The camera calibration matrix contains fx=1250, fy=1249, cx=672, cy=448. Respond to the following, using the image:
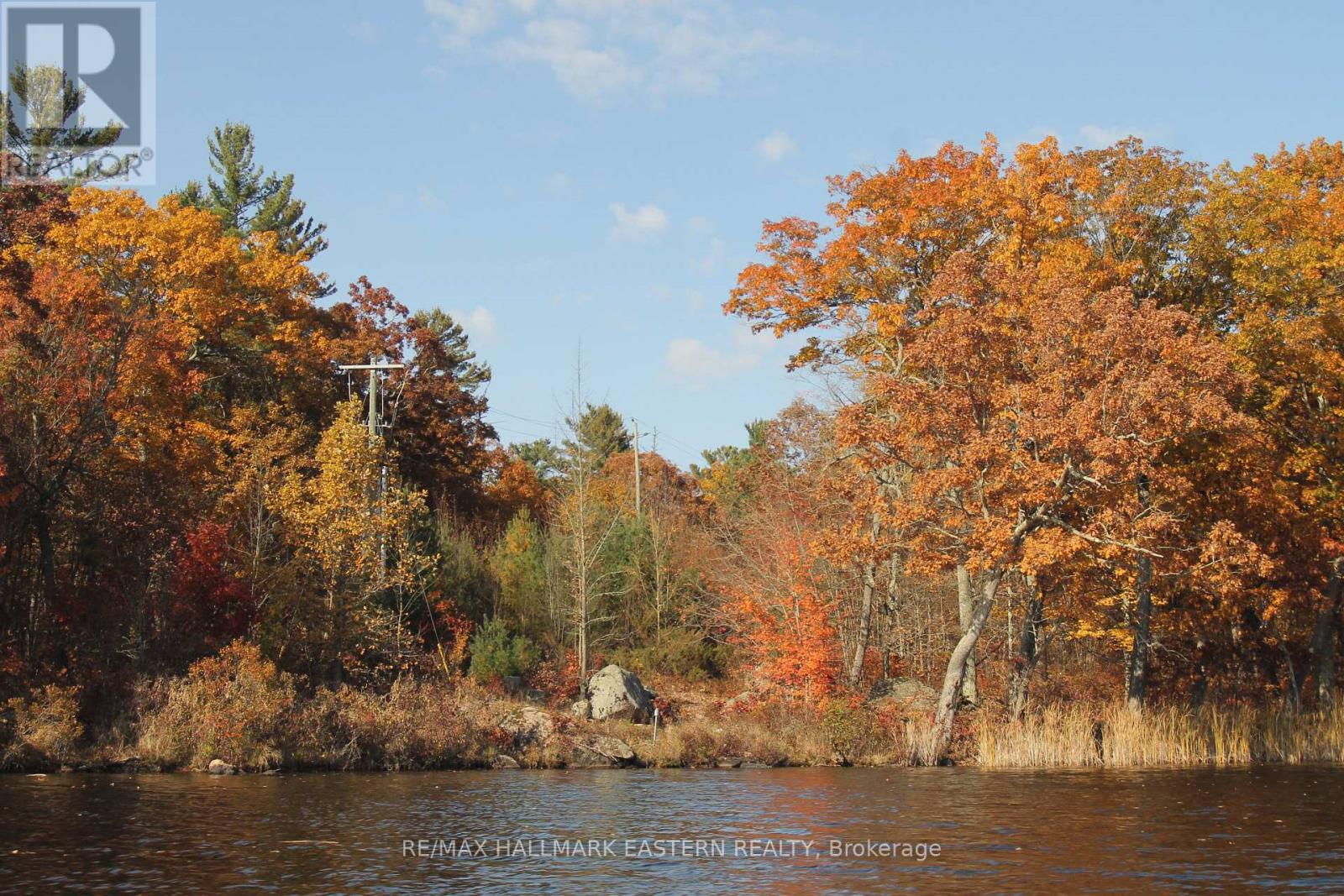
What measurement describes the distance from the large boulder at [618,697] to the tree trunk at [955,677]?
9.74 meters

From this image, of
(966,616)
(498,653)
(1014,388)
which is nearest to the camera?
(1014,388)

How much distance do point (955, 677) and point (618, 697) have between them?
1070cm

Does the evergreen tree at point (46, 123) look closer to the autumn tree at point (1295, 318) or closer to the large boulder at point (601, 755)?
the large boulder at point (601, 755)

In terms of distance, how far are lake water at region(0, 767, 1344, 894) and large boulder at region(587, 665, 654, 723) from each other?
10.4 meters

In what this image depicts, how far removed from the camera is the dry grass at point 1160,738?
1212 inches

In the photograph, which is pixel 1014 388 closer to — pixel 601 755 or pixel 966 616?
pixel 966 616

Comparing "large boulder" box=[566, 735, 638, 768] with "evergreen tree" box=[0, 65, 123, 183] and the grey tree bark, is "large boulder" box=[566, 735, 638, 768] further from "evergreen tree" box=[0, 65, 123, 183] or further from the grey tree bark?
"evergreen tree" box=[0, 65, 123, 183]

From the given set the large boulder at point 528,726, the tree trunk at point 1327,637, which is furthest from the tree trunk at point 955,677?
the tree trunk at point 1327,637

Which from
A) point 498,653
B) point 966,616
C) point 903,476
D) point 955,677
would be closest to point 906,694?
point 966,616

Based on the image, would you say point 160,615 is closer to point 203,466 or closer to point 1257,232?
point 203,466

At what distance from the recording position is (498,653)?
42.0 metres

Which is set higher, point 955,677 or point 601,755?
point 955,677

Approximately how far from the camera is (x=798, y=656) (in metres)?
38.6

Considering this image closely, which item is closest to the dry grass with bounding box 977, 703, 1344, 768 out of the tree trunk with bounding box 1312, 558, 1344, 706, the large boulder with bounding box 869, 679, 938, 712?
the tree trunk with bounding box 1312, 558, 1344, 706
